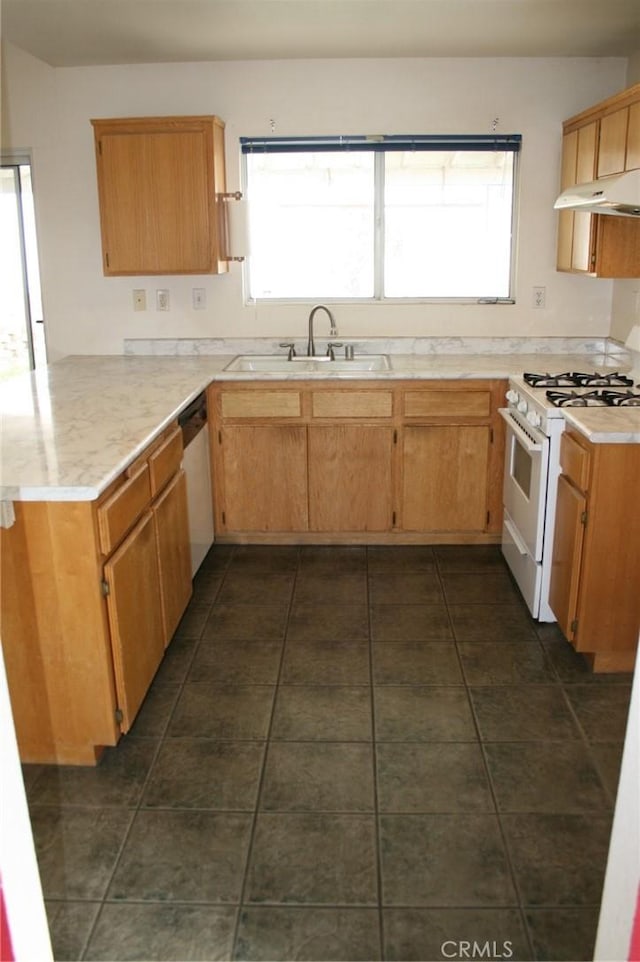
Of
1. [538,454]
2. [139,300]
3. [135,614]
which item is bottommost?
[135,614]

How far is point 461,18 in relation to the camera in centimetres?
340

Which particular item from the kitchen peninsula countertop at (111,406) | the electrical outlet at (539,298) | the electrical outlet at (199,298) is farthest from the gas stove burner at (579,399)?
the electrical outlet at (199,298)

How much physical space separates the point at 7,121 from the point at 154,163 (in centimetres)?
91

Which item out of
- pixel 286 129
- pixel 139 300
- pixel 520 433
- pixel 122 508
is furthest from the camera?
pixel 139 300

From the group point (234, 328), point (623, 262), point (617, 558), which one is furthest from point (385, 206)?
point (617, 558)

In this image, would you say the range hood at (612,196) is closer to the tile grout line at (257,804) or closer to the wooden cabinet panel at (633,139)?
the wooden cabinet panel at (633,139)

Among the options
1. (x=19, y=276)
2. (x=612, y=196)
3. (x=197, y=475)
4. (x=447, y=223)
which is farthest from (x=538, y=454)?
(x=19, y=276)

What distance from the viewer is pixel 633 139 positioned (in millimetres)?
3219

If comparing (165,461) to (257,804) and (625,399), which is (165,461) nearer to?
(257,804)

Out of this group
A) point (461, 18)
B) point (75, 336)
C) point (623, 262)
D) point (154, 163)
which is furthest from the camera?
point (75, 336)

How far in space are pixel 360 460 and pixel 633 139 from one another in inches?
70.9

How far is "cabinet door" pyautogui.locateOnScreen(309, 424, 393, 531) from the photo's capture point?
399cm

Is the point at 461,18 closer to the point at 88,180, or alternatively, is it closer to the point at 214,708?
the point at 88,180

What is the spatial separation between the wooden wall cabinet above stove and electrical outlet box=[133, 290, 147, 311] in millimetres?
2498
